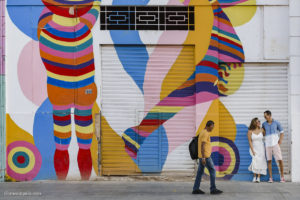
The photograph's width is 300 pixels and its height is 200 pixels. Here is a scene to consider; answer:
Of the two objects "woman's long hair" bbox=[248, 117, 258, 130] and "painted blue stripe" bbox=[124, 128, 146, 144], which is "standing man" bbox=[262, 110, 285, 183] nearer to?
"woman's long hair" bbox=[248, 117, 258, 130]

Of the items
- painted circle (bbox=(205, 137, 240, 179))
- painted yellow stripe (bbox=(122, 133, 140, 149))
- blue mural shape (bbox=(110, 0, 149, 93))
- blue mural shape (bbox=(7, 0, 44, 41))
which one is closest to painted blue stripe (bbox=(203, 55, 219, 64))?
blue mural shape (bbox=(110, 0, 149, 93))

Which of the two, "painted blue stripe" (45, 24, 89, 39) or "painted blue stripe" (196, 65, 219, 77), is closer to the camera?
"painted blue stripe" (196, 65, 219, 77)

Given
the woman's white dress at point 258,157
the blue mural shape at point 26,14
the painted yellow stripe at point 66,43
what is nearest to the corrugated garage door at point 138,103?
the painted yellow stripe at point 66,43

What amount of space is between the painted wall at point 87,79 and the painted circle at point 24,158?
0.09 feet

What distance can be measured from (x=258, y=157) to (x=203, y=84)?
7.67 feet

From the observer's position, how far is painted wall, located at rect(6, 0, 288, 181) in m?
13.0

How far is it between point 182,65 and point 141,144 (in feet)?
7.70

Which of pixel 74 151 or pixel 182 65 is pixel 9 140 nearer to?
pixel 74 151

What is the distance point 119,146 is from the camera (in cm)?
1312

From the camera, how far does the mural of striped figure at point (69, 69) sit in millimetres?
13023

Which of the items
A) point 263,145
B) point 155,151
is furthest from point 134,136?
point 263,145

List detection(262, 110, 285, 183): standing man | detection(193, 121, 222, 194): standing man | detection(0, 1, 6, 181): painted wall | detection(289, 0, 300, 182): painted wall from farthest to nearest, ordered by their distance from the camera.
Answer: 1. detection(0, 1, 6, 181): painted wall
2. detection(289, 0, 300, 182): painted wall
3. detection(262, 110, 285, 183): standing man
4. detection(193, 121, 222, 194): standing man

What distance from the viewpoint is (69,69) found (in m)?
13.1

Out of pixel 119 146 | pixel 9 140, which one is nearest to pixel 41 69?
pixel 9 140
